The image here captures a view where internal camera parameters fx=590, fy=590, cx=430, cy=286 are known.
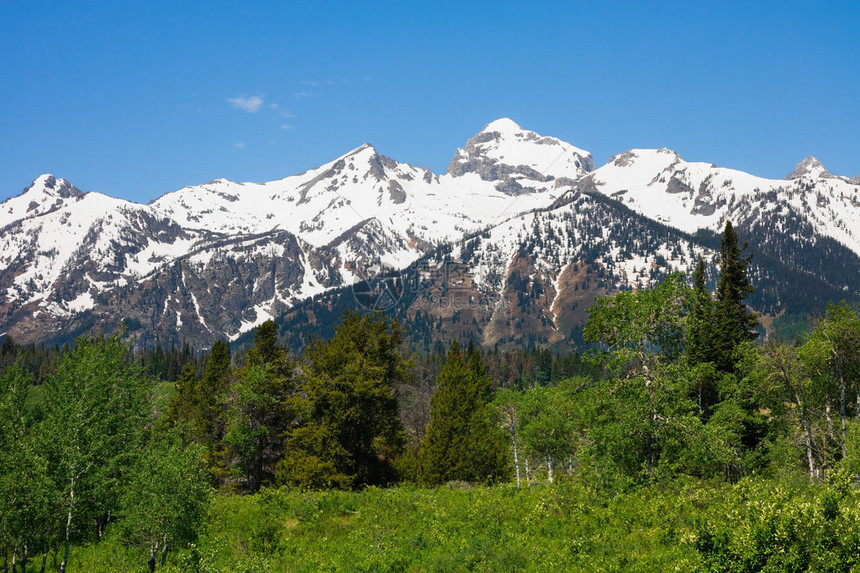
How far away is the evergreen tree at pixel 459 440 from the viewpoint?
5250 cm

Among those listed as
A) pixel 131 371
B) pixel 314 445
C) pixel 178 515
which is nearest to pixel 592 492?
pixel 178 515

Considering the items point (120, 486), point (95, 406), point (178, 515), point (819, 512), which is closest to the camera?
point (819, 512)

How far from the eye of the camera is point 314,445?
4547cm

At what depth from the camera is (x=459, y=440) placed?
175 feet

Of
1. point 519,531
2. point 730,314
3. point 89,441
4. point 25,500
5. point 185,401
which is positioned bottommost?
point 519,531

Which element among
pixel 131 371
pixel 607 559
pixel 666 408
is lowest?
pixel 607 559

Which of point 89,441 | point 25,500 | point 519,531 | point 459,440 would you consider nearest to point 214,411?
point 459,440

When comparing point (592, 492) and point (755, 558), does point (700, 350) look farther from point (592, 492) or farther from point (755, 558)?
point (755, 558)

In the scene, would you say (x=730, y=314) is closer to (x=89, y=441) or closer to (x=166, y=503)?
(x=166, y=503)

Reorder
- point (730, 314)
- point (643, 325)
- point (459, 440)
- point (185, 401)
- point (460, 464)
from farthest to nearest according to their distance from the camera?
point (185, 401) → point (459, 440) → point (460, 464) → point (730, 314) → point (643, 325)

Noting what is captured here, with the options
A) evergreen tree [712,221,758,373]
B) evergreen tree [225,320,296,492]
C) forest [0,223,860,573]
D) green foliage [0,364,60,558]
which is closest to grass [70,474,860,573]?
forest [0,223,860,573]

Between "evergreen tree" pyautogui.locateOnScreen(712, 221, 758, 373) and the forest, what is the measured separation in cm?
18

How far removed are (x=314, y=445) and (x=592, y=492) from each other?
79.9 feet

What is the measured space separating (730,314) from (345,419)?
33.3 m
